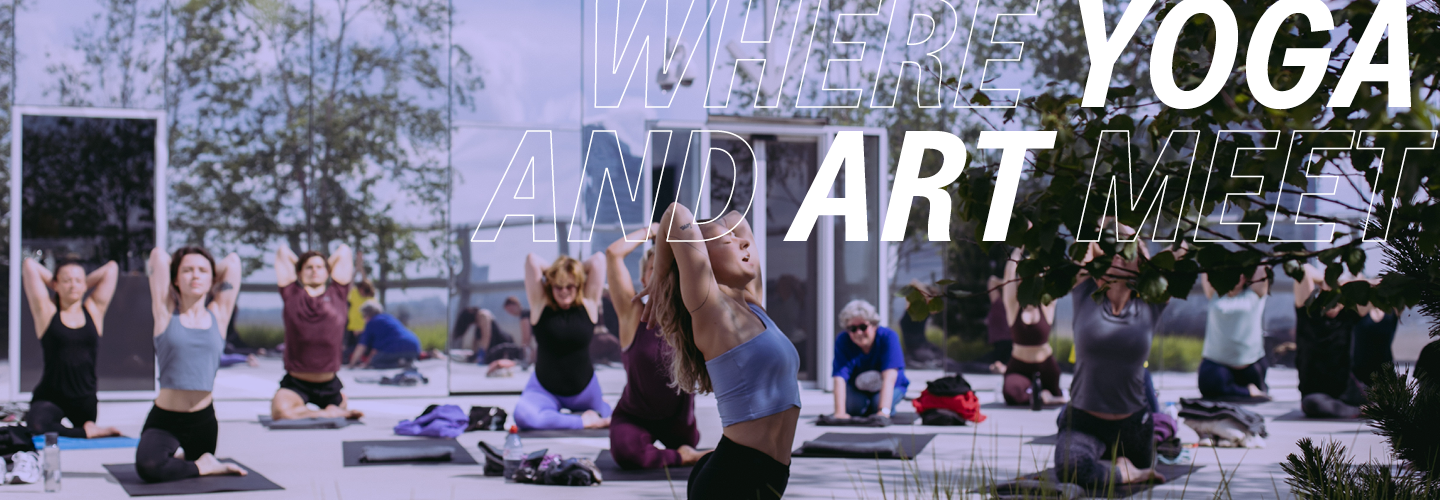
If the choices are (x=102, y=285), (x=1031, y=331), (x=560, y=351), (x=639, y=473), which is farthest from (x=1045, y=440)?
(x=102, y=285)

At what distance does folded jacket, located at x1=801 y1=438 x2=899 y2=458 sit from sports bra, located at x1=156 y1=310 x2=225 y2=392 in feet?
12.5

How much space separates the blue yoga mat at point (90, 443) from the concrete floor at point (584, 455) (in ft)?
0.62

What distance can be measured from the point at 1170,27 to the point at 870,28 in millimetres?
10920

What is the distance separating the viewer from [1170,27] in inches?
90.4

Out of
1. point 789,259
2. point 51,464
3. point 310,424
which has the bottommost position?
point 310,424

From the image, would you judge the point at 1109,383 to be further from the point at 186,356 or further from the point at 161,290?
the point at 161,290

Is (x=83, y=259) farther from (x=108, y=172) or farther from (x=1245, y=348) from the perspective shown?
(x=1245, y=348)

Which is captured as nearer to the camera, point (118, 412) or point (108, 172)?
point (118, 412)

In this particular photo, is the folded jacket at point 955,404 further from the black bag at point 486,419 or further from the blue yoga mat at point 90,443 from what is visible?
the blue yoga mat at point 90,443

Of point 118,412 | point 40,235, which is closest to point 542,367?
point 118,412

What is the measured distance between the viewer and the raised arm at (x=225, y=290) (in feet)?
21.5

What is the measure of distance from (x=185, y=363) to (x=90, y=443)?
2443mm

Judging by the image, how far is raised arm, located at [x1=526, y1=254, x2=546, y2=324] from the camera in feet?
29.3

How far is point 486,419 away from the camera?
9.12 metres
